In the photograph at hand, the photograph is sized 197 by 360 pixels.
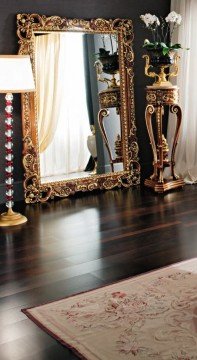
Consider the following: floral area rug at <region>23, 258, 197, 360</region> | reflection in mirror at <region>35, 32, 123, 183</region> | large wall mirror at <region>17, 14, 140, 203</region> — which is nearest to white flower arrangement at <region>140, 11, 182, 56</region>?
large wall mirror at <region>17, 14, 140, 203</region>

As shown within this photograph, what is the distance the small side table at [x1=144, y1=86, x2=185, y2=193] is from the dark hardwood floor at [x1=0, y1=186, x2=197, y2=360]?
1.04ft

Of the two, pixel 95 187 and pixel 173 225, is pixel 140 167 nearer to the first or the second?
pixel 95 187

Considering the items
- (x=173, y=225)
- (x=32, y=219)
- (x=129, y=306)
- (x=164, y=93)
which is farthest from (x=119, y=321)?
(x=164, y=93)

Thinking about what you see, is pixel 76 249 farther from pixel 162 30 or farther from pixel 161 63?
pixel 162 30

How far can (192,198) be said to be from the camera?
187 inches

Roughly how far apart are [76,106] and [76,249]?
6.67 feet

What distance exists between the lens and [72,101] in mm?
4906

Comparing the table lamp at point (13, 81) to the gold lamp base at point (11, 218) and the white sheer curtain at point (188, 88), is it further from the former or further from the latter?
the white sheer curtain at point (188, 88)

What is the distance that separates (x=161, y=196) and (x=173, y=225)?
112 centimetres

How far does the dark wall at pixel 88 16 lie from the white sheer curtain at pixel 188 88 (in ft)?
1.21

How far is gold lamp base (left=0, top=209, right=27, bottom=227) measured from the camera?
13.2 ft

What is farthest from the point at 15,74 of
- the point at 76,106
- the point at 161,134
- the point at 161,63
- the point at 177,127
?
the point at 177,127

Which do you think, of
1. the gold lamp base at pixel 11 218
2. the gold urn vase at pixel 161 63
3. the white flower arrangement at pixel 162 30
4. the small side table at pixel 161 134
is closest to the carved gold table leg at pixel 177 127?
the small side table at pixel 161 134

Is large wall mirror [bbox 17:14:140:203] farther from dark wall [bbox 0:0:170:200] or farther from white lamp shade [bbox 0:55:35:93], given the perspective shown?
white lamp shade [bbox 0:55:35:93]
